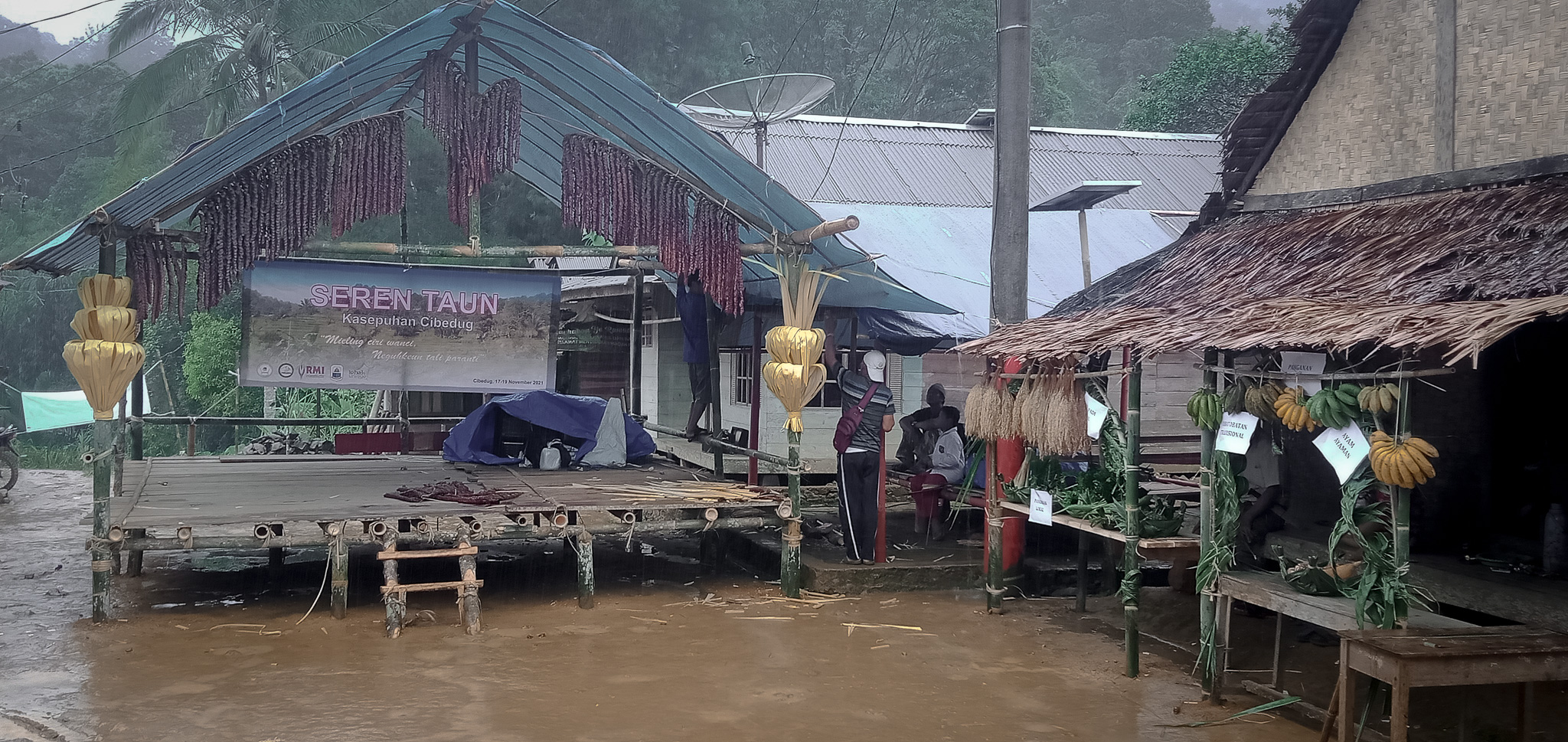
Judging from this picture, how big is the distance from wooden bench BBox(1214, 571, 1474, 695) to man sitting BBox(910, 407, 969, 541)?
4537mm

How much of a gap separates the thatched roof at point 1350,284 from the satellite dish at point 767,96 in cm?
458

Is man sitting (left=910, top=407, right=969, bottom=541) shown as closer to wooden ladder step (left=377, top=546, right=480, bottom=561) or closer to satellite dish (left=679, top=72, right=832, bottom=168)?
satellite dish (left=679, top=72, right=832, bottom=168)

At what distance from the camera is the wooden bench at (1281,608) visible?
6316 mm

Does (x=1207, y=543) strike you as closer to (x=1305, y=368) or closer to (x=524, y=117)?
(x=1305, y=368)

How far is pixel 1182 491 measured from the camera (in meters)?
9.64

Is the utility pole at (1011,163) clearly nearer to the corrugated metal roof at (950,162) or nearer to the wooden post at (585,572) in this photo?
the wooden post at (585,572)

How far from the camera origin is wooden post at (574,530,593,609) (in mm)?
9570

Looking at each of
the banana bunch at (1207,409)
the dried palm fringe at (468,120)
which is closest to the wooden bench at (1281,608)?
the banana bunch at (1207,409)

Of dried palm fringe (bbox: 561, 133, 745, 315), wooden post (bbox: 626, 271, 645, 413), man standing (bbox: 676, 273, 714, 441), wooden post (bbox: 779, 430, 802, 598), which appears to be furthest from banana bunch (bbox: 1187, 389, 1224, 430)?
wooden post (bbox: 626, 271, 645, 413)

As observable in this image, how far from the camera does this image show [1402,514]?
6113mm

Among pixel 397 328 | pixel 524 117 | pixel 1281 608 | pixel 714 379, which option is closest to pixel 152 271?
pixel 397 328

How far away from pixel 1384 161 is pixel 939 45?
2748cm

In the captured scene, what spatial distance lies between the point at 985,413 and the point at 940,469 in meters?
2.63

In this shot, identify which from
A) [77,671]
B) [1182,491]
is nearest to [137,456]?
[77,671]
